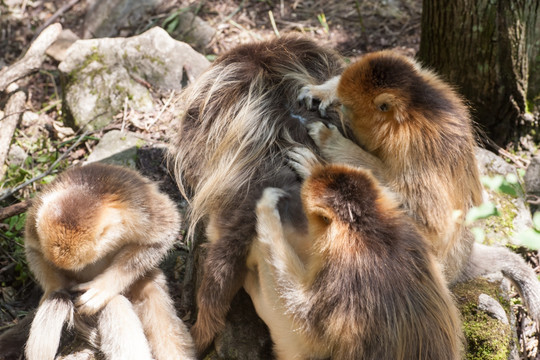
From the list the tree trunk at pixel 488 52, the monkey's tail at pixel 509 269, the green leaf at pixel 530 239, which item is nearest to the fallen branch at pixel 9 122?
the tree trunk at pixel 488 52

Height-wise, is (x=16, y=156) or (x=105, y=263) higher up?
(x=105, y=263)

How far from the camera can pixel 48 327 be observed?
3791 millimetres

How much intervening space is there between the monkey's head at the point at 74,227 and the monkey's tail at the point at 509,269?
268cm

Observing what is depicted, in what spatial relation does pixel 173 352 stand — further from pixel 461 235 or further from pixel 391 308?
pixel 461 235

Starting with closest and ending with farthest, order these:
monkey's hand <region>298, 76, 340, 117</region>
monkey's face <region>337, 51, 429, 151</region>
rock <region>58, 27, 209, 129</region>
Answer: monkey's face <region>337, 51, 429, 151</region> < monkey's hand <region>298, 76, 340, 117</region> < rock <region>58, 27, 209, 129</region>

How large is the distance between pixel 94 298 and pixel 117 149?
2220 millimetres

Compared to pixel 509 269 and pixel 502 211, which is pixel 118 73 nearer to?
pixel 502 211

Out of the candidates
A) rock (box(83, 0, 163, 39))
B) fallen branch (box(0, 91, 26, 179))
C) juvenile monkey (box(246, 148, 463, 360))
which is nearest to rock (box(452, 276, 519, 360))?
juvenile monkey (box(246, 148, 463, 360))

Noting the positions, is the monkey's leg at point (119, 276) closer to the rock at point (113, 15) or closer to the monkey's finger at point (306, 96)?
the monkey's finger at point (306, 96)

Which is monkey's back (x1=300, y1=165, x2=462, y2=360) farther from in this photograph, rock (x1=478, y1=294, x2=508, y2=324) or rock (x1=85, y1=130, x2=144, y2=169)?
rock (x1=85, y1=130, x2=144, y2=169)

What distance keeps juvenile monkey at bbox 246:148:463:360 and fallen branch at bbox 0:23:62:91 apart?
3.88 meters

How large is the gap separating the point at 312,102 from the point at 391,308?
1638 mm

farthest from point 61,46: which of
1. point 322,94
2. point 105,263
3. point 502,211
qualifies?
point 502,211

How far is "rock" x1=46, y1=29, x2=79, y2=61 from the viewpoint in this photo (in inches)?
291
